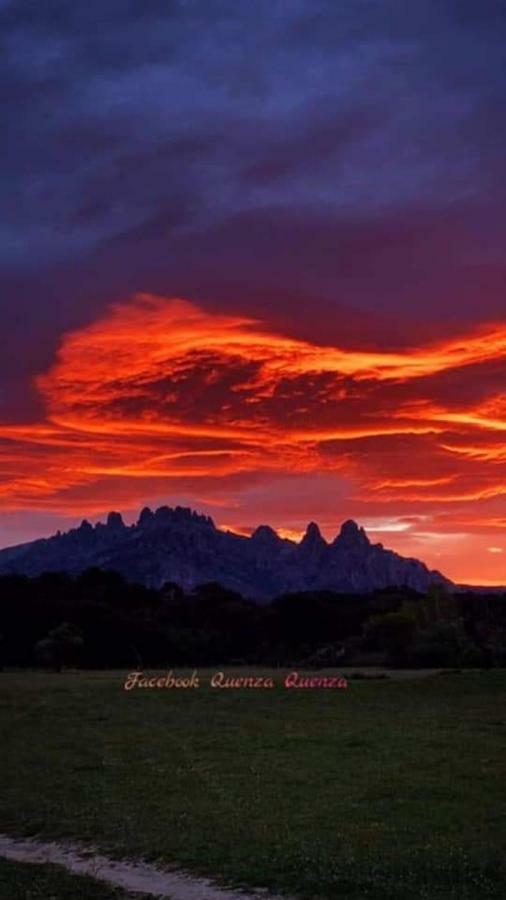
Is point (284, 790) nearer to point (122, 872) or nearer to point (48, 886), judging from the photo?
point (122, 872)

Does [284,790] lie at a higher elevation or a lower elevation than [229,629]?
lower

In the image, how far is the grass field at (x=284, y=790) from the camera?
18.8m

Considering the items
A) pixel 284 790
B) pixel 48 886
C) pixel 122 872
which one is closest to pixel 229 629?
pixel 284 790

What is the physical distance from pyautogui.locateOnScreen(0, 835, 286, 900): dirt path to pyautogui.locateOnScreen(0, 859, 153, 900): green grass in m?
0.44

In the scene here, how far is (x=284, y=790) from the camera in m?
28.4

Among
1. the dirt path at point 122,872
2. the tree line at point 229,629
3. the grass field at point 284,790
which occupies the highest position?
the tree line at point 229,629

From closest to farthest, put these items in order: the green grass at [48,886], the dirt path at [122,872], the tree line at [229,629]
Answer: the green grass at [48,886] < the dirt path at [122,872] < the tree line at [229,629]

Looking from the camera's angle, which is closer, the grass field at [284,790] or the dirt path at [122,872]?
the dirt path at [122,872]

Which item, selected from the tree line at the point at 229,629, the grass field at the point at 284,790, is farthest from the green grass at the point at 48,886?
the tree line at the point at 229,629

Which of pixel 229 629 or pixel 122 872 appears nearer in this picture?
pixel 122 872

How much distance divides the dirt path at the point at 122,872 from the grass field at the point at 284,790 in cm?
60

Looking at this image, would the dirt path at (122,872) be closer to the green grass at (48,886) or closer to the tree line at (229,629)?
the green grass at (48,886)

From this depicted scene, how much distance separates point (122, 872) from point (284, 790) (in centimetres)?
996

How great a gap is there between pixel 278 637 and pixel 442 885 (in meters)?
112
